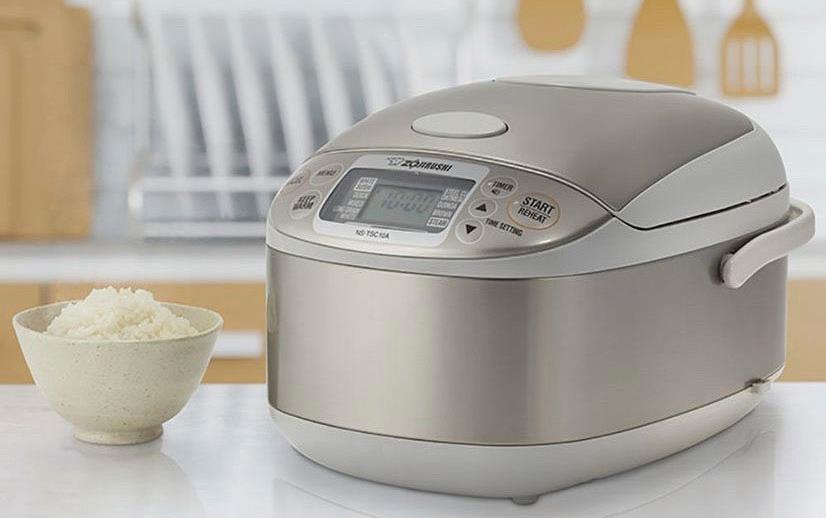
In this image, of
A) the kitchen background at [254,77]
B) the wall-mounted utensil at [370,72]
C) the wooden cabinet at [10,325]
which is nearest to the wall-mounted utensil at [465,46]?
the kitchen background at [254,77]

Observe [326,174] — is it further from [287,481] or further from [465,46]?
[465,46]

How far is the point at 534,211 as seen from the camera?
77cm

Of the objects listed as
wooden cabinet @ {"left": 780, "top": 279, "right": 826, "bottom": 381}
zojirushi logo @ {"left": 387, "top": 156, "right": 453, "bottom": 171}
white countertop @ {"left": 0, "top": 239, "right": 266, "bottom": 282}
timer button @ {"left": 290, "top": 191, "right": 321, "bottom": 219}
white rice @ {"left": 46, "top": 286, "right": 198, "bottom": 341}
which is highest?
zojirushi logo @ {"left": 387, "top": 156, "right": 453, "bottom": 171}

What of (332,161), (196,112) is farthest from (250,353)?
(332,161)

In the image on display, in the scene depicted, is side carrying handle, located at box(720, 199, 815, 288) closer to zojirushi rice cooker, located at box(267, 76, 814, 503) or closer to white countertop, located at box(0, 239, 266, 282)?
zojirushi rice cooker, located at box(267, 76, 814, 503)

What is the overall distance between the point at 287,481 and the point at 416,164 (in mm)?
215

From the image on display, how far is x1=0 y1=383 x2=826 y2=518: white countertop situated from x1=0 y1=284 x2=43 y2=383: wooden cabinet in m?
1.31

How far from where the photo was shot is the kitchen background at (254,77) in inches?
97.1

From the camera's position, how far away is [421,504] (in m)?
0.80

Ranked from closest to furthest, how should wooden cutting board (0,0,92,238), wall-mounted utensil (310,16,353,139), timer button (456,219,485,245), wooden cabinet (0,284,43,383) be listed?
timer button (456,219,485,245)
wooden cabinet (0,284,43,383)
wooden cutting board (0,0,92,238)
wall-mounted utensil (310,16,353,139)

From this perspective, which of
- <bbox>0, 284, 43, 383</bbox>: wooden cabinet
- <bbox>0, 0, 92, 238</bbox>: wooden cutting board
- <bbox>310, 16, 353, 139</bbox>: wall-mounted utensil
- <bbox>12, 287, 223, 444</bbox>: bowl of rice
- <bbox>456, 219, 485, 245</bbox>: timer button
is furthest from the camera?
<bbox>310, 16, 353, 139</bbox>: wall-mounted utensil

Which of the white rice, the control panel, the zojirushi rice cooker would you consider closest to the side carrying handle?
the zojirushi rice cooker

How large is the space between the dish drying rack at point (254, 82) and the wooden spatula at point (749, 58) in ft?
1.72

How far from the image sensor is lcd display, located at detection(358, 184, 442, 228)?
2.59 ft
